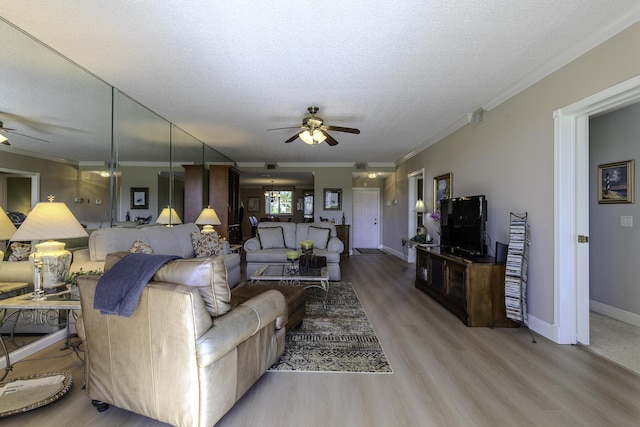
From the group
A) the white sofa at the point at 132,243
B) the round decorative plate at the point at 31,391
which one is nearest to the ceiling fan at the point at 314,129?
the white sofa at the point at 132,243

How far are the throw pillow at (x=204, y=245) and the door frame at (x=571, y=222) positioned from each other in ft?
13.2

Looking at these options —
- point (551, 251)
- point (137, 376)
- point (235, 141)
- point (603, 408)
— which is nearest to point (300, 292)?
point (137, 376)

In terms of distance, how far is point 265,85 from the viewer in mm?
3184

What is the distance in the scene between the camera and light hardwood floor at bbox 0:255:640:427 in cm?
165

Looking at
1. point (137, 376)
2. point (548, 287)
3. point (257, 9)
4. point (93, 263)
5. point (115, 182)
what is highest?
point (257, 9)

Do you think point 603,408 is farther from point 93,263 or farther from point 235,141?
point 235,141

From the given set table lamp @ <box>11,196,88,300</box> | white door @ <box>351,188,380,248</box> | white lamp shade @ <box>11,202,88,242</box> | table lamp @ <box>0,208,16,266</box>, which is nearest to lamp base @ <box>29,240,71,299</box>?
table lamp @ <box>11,196,88,300</box>

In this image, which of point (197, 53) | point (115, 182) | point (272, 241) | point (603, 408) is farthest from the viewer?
point (272, 241)

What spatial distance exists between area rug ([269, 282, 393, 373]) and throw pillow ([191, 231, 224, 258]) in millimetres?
1622

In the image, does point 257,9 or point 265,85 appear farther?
point 265,85

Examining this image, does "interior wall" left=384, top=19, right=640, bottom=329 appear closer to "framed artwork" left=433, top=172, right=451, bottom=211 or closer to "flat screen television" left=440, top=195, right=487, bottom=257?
"flat screen television" left=440, top=195, right=487, bottom=257

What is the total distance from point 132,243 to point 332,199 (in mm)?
5785

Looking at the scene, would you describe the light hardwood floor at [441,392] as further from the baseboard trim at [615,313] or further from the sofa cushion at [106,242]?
the baseboard trim at [615,313]

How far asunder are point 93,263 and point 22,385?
106 centimetres
